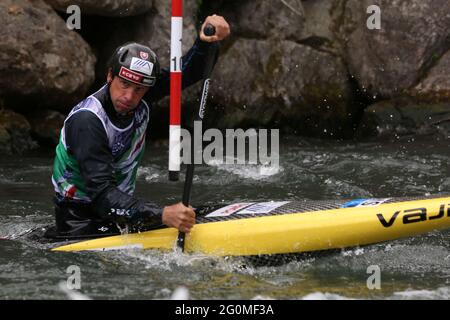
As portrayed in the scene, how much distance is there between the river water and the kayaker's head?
3.05 ft

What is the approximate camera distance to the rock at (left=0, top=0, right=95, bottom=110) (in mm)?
8834

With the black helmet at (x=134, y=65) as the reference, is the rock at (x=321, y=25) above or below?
above

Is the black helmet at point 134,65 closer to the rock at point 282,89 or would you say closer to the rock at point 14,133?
the rock at point 14,133

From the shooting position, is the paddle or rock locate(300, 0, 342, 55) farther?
rock locate(300, 0, 342, 55)

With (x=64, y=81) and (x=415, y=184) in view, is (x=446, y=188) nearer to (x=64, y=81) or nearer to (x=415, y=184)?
(x=415, y=184)

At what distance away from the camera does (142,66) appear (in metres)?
4.77

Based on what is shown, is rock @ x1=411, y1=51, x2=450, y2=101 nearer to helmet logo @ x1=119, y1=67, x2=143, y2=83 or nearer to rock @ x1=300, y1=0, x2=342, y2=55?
rock @ x1=300, y1=0, x2=342, y2=55

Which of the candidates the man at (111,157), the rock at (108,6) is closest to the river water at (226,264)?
the man at (111,157)

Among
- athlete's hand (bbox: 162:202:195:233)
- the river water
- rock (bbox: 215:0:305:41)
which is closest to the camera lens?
the river water

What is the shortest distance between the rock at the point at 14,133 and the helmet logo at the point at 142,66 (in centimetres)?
478

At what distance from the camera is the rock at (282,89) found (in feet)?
34.5

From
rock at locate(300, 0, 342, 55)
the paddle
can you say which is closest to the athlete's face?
the paddle

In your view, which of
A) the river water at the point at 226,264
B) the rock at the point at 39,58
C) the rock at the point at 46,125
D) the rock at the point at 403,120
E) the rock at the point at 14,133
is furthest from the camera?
the rock at the point at 403,120
